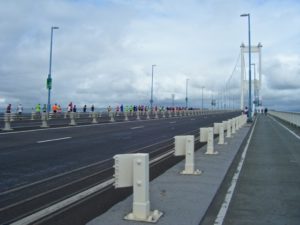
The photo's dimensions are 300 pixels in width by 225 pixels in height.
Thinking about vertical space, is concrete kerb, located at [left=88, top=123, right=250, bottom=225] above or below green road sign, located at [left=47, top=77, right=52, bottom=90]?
below

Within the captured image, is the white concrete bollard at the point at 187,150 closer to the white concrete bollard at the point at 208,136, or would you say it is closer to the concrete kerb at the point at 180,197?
the concrete kerb at the point at 180,197

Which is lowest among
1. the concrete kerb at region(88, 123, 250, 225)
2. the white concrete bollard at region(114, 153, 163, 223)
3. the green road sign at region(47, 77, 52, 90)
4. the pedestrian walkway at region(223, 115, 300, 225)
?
the pedestrian walkway at region(223, 115, 300, 225)

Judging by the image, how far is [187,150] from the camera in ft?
29.4

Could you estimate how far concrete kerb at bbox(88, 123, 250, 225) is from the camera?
556 centimetres

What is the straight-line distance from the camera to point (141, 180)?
216 inches

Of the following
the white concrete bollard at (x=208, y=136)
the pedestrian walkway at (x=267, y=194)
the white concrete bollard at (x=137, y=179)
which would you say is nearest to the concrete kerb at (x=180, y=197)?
the white concrete bollard at (x=137, y=179)

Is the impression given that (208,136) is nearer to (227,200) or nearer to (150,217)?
(227,200)

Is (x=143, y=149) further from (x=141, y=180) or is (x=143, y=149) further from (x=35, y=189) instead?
(x=141, y=180)

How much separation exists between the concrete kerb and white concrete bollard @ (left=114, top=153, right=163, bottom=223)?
0.61 feet

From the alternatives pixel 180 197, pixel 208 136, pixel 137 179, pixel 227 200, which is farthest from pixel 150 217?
pixel 208 136

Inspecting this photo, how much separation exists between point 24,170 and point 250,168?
241 inches

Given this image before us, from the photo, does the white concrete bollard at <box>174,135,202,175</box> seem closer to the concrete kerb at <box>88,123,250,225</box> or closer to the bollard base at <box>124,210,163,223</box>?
the concrete kerb at <box>88,123,250,225</box>

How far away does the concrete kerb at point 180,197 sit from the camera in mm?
5562

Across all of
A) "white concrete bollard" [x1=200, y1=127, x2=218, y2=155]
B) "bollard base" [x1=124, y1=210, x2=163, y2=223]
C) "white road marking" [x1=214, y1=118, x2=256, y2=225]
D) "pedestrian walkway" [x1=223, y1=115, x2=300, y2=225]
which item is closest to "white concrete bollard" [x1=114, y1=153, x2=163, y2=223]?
"bollard base" [x1=124, y1=210, x2=163, y2=223]
